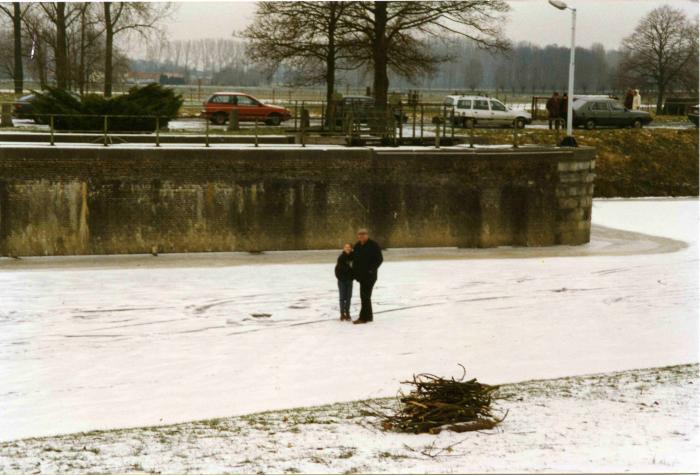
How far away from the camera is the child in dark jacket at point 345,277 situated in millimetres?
17641

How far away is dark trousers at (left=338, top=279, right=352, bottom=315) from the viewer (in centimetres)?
1795

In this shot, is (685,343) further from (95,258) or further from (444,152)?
(95,258)

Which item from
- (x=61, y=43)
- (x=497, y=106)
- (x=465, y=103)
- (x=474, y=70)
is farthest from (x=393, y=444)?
(x=474, y=70)

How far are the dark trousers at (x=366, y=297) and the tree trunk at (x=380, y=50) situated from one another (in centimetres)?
1660

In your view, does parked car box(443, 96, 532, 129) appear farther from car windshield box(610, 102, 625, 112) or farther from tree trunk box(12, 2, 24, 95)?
tree trunk box(12, 2, 24, 95)

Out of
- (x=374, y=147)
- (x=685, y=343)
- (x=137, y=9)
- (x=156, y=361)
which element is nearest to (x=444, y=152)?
(x=374, y=147)

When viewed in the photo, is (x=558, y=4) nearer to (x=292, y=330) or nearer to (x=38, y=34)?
(x=292, y=330)

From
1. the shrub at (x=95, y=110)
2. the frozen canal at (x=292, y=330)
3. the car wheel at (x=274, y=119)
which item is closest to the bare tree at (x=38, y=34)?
the car wheel at (x=274, y=119)

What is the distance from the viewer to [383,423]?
35.9 feet

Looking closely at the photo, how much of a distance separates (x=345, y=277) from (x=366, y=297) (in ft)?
1.62

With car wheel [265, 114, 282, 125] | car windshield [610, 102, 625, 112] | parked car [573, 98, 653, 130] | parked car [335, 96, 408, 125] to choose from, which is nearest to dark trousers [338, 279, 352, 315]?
parked car [335, 96, 408, 125]

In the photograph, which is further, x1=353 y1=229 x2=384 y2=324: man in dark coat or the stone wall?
the stone wall

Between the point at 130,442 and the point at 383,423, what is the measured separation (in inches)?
99.5

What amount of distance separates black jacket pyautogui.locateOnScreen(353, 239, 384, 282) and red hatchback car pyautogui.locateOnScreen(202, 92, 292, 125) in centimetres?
2045
